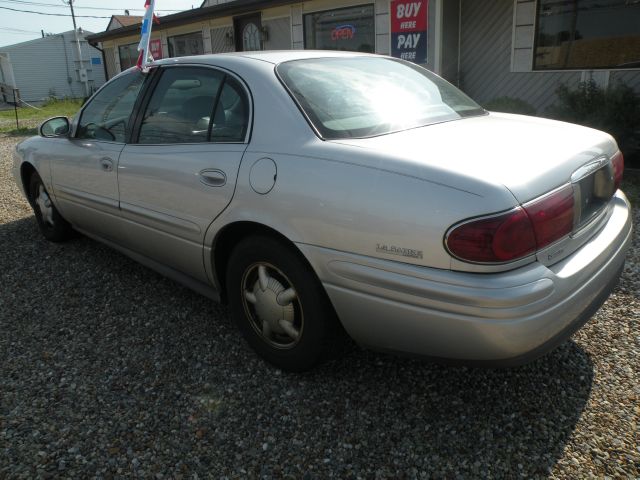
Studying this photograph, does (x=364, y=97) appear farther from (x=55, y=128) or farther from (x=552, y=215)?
(x=55, y=128)

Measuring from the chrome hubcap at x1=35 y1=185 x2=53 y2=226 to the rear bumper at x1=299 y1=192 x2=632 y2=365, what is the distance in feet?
11.0

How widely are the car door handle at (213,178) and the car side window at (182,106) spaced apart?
241mm

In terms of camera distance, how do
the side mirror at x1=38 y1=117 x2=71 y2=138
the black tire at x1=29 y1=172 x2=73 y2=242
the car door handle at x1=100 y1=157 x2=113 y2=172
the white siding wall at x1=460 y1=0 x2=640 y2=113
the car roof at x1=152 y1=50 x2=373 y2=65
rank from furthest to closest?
the white siding wall at x1=460 y1=0 x2=640 y2=113, the black tire at x1=29 y1=172 x2=73 y2=242, the side mirror at x1=38 y1=117 x2=71 y2=138, the car door handle at x1=100 y1=157 x2=113 y2=172, the car roof at x1=152 y1=50 x2=373 y2=65

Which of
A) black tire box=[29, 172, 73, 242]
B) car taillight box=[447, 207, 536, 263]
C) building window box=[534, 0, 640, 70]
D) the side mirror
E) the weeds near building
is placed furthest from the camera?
building window box=[534, 0, 640, 70]

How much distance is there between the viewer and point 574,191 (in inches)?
86.0

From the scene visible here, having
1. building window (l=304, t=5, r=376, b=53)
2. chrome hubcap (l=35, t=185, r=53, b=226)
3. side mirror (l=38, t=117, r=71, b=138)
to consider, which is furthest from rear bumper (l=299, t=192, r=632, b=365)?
building window (l=304, t=5, r=376, b=53)

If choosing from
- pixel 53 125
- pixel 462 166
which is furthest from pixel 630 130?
pixel 53 125

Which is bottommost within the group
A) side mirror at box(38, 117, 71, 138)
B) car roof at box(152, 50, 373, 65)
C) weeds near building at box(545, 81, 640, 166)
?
weeds near building at box(545, 81, 640, 166)

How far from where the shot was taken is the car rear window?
99.0 inches

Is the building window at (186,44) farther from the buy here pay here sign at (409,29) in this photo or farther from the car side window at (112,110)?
the car side window at (112,110)

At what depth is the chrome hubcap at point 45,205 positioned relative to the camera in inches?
185

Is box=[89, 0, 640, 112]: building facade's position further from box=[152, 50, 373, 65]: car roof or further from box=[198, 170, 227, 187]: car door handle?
box=[198, 170, 227, 187]: car door handle

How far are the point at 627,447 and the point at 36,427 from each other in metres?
2.57

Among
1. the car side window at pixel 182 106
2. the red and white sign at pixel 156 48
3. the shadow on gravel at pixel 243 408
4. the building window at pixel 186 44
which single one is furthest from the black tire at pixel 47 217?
the red and white sign at pixel 156 48
